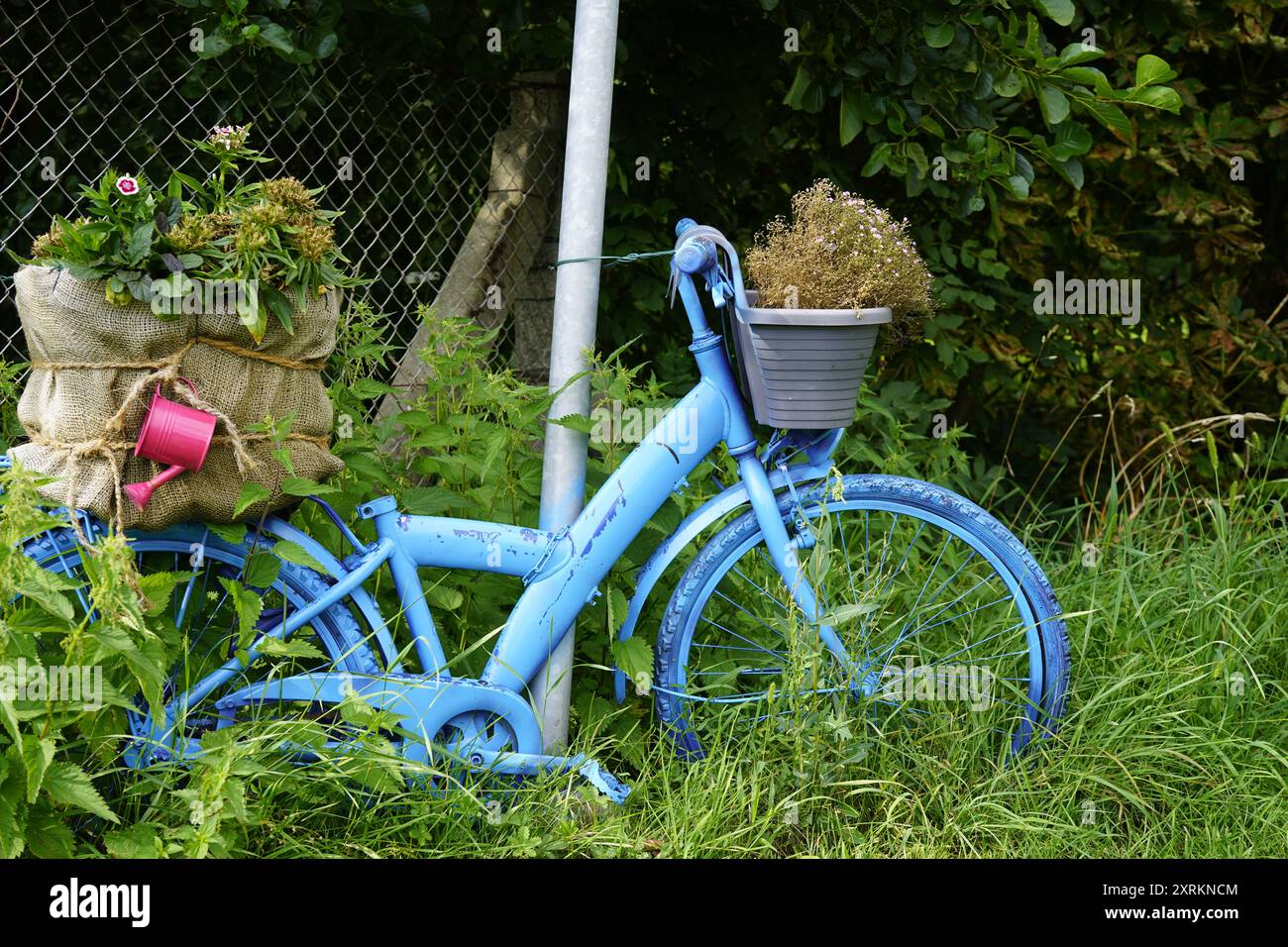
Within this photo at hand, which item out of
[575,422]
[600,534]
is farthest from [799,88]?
[600,534]

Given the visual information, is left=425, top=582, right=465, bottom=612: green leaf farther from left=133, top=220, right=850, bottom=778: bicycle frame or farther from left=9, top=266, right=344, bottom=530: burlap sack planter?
left=9, top=266, right=344, bottom=530: burlap sack planter

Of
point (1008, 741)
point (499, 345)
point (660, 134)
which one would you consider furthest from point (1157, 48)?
point (1008, 741)

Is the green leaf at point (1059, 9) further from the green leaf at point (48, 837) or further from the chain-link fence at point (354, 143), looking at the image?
the green leaf at point (48, 837)

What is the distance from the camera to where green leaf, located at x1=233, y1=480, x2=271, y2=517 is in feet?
6.88

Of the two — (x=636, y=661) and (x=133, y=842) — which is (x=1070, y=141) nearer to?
(x=636, y=661)

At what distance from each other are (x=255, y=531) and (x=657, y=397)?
119cm

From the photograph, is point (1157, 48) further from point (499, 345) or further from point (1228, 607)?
point (499, 345)

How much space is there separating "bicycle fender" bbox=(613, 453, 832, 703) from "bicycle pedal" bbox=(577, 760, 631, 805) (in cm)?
20

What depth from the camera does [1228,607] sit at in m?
3.04

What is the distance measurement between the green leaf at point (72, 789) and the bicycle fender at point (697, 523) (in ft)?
3.27

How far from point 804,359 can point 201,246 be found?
1095 millimetres
